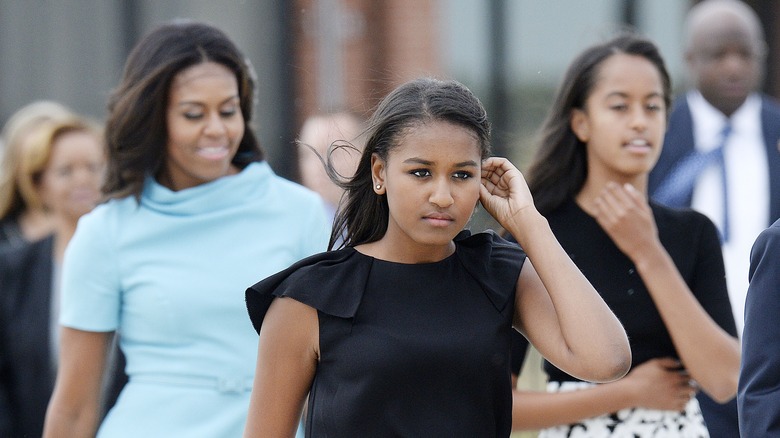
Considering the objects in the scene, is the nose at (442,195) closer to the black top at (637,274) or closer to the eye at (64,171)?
the black top at (637,274)

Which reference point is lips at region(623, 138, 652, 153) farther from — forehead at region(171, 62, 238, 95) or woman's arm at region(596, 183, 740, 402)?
forehead at region(171, 62, 238, 95)

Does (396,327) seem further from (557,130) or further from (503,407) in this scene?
(557,130)

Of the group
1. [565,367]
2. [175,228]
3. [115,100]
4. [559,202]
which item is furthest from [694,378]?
[115,100]

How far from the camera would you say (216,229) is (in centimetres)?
387

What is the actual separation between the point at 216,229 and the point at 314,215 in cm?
29

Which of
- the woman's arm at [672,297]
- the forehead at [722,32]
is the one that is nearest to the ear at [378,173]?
the woman's arm at [672,297]

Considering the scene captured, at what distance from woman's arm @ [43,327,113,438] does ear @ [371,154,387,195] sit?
1.24 meters

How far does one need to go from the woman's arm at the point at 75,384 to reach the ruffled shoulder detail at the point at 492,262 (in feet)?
4.34

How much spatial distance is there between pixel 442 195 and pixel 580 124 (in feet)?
4.62

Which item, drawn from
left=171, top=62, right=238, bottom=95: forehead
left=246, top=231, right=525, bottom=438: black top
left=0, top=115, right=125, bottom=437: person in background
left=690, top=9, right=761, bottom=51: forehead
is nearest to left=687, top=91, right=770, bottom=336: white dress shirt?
left=690, top=9, right=761, bottom=51: forehead

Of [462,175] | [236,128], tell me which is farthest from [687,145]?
[462,175]

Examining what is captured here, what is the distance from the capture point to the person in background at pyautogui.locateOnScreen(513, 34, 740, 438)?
12.2 feet

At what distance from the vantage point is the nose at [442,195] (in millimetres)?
2754

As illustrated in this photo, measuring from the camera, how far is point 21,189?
6121mm
